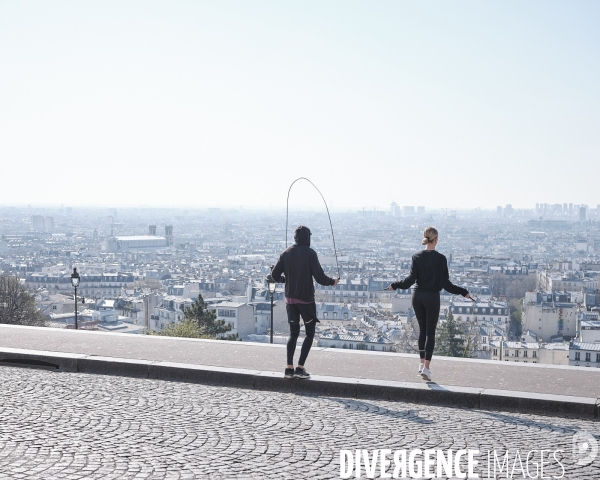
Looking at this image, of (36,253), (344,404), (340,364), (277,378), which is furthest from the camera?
(36,253)

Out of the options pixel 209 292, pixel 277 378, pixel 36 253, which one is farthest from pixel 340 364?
pixel 36 253

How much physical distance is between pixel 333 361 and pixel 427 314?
155cm

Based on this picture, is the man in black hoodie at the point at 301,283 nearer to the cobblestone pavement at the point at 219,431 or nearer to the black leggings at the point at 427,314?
the cobblestone pavement at the point at 219,431

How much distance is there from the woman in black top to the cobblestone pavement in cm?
90

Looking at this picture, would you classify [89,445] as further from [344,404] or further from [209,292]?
[209,292]

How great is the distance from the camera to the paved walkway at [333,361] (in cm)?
840

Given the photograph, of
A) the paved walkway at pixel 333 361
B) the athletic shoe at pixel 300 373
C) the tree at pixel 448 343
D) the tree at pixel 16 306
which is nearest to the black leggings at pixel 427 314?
the paved walkway at pixel 333 361

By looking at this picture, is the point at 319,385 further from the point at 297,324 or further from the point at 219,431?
the point at 219,431

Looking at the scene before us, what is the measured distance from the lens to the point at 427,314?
8633mm

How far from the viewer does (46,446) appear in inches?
240

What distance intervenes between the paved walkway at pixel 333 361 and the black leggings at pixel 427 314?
31cm

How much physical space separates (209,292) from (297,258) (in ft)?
312

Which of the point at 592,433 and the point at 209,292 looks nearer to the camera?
the point at 592,433

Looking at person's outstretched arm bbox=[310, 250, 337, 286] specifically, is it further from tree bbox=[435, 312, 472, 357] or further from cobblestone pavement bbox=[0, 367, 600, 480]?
tree bbox=[435, 312, 472, 357]
